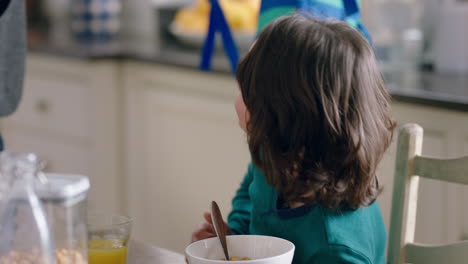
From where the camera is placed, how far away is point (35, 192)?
716mm

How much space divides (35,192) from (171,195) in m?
1.58

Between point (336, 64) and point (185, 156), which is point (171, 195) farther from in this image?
point (336, 64)

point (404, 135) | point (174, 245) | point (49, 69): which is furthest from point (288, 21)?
point (49, 69)

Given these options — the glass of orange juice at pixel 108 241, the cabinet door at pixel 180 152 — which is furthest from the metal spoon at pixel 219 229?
the cabinet door at pixel 180 152

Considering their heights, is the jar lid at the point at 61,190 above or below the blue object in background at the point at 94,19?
above

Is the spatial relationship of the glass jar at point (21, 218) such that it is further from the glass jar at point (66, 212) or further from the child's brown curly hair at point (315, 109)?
the child's brown curly hair at point (315, 109)

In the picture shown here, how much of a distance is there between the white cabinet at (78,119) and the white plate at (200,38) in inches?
9.8

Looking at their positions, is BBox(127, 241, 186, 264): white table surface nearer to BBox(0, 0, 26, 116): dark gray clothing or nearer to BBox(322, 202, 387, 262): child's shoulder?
BBox(322, 202, 387, 262): child's shoulder

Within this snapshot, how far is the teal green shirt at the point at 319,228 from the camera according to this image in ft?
2.92

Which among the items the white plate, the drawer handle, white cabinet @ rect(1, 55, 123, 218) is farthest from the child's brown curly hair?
the drawer handle

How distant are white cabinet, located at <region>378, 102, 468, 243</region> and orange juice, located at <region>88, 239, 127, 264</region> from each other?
811 mm

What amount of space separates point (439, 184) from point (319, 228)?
2.59ft

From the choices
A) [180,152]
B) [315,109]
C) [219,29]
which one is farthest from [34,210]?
[180,152]

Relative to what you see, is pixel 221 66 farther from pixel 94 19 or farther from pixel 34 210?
pixel 34 210
